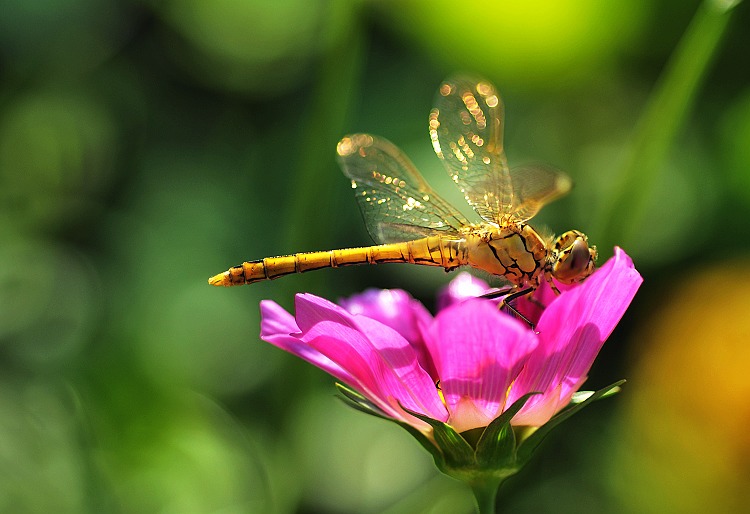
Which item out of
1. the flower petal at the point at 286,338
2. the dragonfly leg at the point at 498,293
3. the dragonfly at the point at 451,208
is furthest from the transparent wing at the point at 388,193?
the flower petal at the point at 286,338

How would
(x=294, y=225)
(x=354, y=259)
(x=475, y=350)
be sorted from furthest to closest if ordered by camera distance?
(x=294, y=225), (x=354, y=259), (x=475, y=350)

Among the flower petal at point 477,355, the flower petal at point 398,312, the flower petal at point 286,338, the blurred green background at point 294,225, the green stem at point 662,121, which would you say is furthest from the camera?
the blurred green background at point 294,225

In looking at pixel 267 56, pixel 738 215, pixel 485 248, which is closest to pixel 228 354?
pixel 267 56

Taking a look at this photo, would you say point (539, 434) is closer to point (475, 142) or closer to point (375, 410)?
point (375, 410)

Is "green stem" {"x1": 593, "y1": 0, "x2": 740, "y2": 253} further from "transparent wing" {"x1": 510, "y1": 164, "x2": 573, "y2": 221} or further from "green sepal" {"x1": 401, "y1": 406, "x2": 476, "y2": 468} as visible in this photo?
"green sepal" {"x1": 401, "y1": 406, "x2": 476, "y2": 468}

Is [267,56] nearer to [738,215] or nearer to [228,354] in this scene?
[228,354]

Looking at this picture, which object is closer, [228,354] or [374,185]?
[374,185]

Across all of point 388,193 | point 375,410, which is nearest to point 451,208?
point 388,193

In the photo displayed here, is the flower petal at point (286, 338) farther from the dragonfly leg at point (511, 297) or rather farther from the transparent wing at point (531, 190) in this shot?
the transparent wing at point (531, 190)
